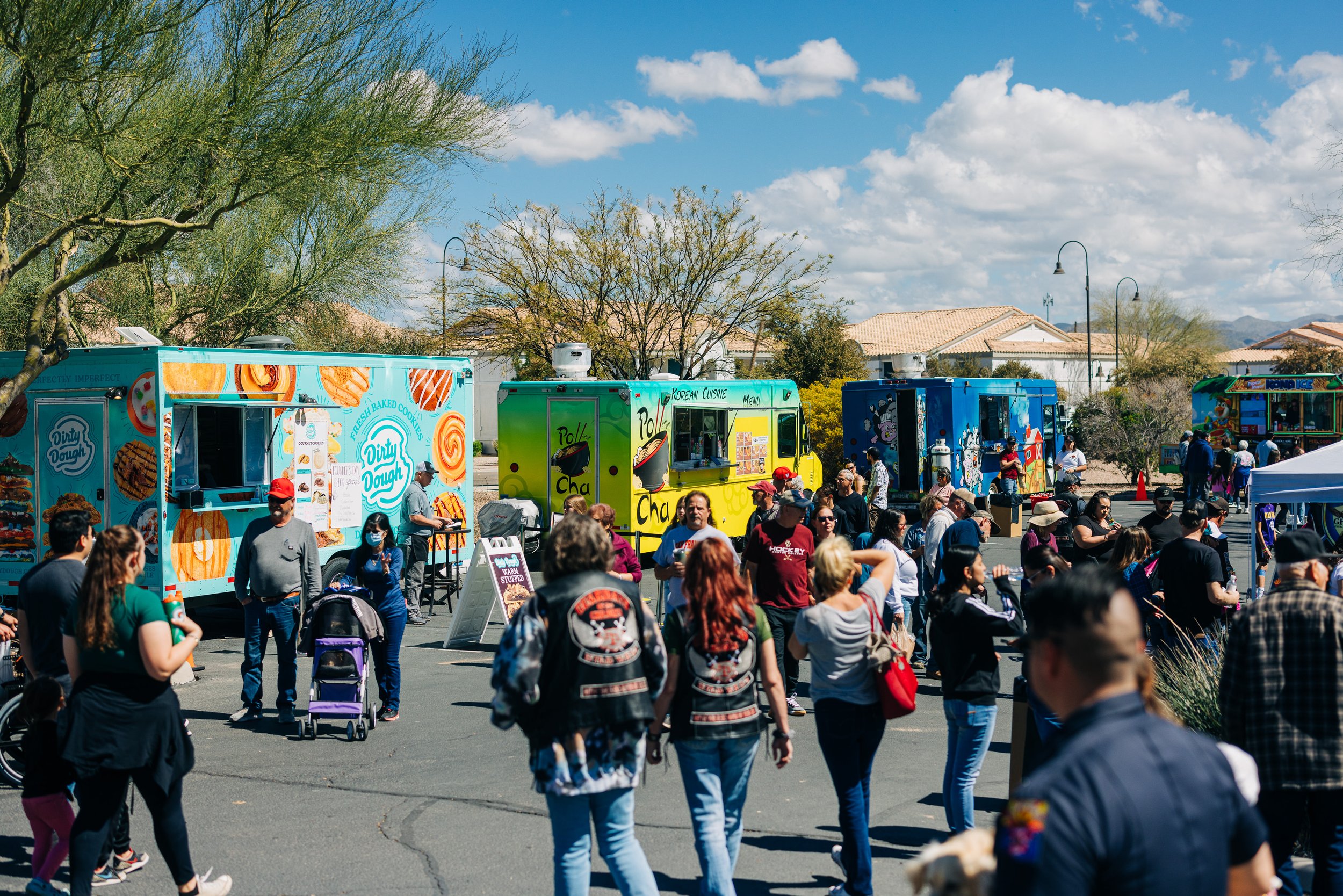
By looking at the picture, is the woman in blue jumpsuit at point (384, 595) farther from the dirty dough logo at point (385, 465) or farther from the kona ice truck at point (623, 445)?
the kona ice truck at point (623, 445)

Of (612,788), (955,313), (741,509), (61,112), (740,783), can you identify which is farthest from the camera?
(955,313)

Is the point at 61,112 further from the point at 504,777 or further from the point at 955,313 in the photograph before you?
the point at 955,313

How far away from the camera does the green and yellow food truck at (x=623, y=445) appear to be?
15031 mm

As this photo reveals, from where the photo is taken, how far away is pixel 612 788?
384 cm

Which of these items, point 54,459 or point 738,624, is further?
point 54,459

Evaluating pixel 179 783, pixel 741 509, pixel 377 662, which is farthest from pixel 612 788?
pixel 741 509

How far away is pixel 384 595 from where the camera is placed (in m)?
8.08

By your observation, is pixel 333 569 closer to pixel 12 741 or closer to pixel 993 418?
pixel 12 741

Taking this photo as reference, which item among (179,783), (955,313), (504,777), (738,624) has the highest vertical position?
(955,313)

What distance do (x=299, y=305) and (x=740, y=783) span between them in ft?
58.2

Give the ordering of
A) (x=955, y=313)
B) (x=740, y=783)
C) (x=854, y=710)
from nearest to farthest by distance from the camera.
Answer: (x=740, y=783), (x=854, y=710), (x=955, y=313)

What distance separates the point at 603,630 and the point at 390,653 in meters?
4.56

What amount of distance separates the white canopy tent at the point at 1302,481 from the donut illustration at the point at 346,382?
882 cm

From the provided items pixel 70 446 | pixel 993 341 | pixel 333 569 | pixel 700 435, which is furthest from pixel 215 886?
pixel 993 341
